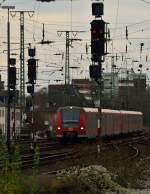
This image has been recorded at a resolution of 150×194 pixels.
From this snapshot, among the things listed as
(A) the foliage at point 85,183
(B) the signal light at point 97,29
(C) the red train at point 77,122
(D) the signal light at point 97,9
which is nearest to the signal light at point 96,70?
(B) the signal light at point 97,29

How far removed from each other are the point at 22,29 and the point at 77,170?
151 feet

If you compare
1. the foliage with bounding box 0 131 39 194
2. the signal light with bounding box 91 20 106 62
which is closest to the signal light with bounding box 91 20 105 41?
the signal light with bounding box 91 20 106 62

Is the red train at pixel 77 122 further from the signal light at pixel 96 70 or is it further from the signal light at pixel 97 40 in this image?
the signal light at pixel 97 40

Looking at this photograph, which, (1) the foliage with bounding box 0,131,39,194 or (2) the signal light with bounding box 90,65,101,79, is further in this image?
(2) the signal light with bounding box 90,65,101,79

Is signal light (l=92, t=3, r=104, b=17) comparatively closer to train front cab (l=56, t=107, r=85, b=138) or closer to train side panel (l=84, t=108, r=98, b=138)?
train front cab (l=56, t=107, r=85, b=138)

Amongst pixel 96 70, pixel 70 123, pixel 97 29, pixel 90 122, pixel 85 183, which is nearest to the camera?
pixel 85 183

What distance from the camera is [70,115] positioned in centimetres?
5112

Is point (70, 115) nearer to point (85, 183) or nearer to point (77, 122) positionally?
point (77, 122)

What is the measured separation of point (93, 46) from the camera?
29547 mm

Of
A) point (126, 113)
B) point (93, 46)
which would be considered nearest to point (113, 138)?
point (126, 113)

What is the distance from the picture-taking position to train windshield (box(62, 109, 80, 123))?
50.7 m

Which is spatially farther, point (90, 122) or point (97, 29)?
point (90, 122)

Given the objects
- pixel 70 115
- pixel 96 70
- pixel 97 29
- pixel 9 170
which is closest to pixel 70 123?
pixel 70 115

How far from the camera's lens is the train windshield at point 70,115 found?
166 ft
